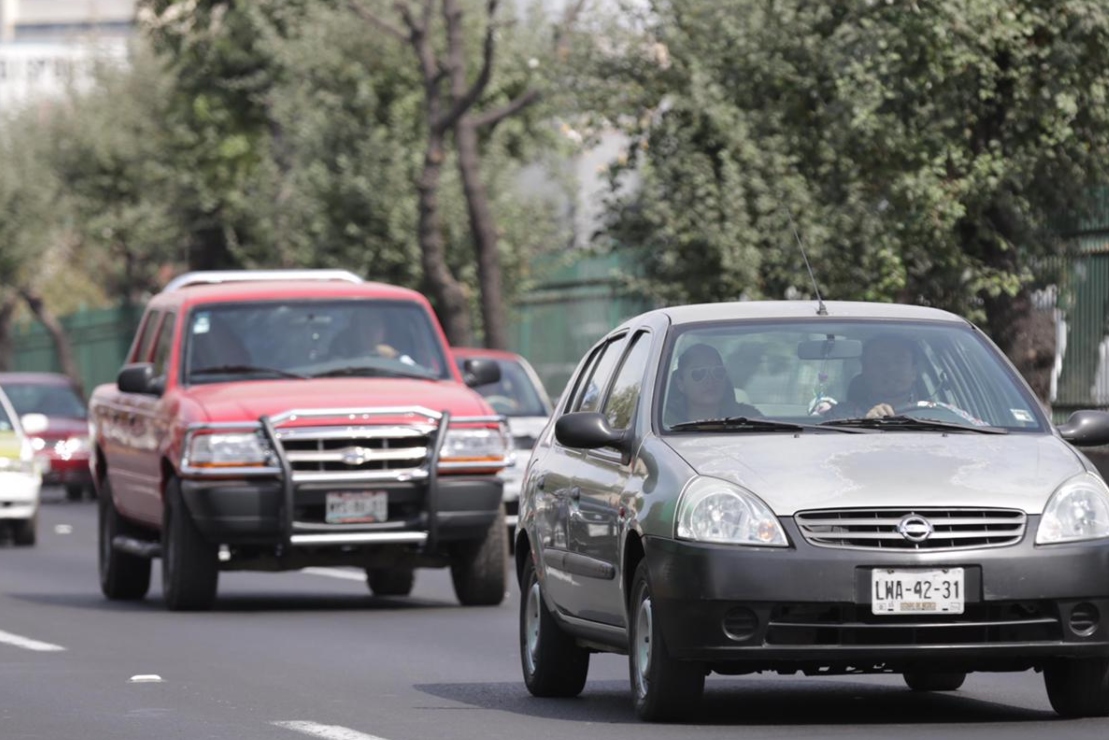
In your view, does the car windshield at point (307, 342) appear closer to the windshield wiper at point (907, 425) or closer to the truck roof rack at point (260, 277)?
the truck roof rack at point (260, 277)

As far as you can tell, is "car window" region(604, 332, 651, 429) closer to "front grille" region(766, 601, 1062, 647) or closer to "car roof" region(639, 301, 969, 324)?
"car roof" region(639, 301, 969, 324)

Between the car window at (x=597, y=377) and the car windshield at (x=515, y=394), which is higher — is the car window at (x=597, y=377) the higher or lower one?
the higher one

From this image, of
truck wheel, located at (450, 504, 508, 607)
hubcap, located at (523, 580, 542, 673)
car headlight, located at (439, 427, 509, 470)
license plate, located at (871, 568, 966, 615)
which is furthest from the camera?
truck wheel, located at (450, 504, 508, 607)

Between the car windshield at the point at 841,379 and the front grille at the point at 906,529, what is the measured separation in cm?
74

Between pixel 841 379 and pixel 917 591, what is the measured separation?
126 cm

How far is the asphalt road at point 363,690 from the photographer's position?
9.94 meters

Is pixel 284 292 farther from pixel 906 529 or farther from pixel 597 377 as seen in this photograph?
pixel 906 529

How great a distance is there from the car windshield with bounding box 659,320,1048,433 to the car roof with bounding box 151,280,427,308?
24.0ft

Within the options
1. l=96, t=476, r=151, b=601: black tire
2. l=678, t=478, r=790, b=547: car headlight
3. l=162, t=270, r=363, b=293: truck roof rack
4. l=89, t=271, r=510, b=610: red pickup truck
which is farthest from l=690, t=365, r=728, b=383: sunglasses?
l=96, t=476, r=151, b=601: black tire

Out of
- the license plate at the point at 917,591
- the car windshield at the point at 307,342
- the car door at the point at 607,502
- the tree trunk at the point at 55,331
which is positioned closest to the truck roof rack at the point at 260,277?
the car windshield at the point at 307,342

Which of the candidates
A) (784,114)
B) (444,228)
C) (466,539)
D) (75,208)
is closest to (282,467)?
(466,539)

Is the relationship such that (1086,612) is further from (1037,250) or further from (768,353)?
(1037,250)

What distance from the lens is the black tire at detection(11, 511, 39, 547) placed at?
26184 millimetres

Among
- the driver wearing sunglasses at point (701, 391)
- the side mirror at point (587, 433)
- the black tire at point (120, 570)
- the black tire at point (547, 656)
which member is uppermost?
the driver wearing sunglasses at point (701, 391)
